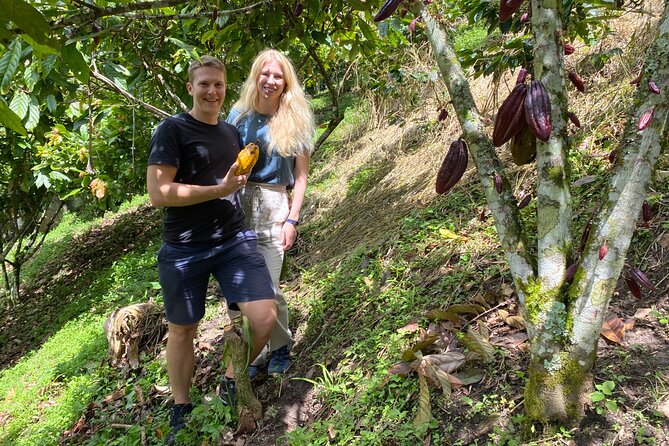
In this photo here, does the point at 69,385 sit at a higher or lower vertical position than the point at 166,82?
lower

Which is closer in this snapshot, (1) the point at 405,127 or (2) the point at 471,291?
(2) the point at 471,291

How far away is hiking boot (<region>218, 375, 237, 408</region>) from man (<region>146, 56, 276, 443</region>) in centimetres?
22

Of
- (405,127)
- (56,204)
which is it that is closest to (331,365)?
(405,127)

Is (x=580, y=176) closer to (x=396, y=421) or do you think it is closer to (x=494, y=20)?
(x=494, y=20)

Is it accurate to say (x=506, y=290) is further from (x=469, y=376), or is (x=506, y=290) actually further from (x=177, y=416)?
(x=177, y=416)

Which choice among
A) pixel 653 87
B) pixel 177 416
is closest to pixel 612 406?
pixel 653 87

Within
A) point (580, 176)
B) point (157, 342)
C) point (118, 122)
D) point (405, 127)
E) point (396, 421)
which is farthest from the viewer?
point (405, 127)

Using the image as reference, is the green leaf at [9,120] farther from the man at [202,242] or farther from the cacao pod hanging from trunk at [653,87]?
the cacao pod hanging from trunk at [653,87]

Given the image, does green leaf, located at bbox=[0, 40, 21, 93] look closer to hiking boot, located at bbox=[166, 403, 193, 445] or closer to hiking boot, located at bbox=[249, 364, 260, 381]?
hiking boot, located at bbox=[166, 403, 193, 445]

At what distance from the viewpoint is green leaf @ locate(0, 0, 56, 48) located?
0.85 metres

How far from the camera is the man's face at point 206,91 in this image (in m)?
2.10

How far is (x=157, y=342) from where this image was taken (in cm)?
347

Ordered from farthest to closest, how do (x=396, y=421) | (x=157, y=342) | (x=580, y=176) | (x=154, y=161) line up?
(x=157, y=342)
(x=580, y=176)
(x=154, y=161)
(x=396, y=421)

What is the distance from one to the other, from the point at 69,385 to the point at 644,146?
12.1ft
